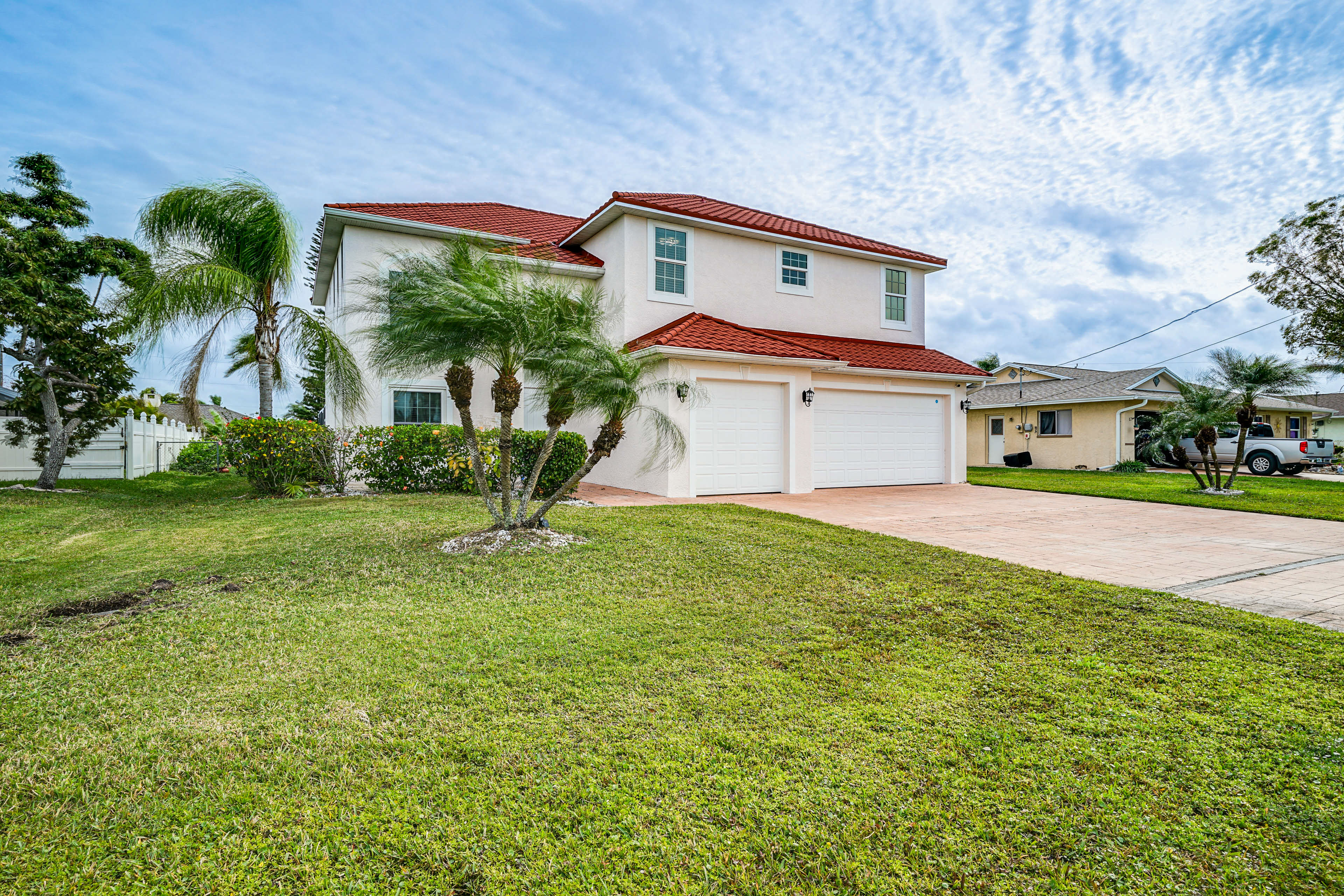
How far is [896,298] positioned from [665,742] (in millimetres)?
15896

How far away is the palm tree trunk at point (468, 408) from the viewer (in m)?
6.08

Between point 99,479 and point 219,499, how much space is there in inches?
309

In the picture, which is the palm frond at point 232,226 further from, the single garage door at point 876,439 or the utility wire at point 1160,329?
the utility wire at point 1160,329

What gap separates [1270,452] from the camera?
19516 mm

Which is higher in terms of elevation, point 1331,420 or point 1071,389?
point 1071,389

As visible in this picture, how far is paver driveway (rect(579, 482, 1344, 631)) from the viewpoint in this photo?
17.2 ft

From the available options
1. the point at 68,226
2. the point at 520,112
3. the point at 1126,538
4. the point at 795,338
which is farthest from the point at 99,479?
the point at 1126,538

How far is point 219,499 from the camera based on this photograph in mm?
10719

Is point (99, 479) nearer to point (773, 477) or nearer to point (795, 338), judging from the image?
point (773, 477)

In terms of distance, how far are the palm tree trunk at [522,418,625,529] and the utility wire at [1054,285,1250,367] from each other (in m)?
27.0

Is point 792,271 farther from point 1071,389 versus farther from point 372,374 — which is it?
point 1071,389

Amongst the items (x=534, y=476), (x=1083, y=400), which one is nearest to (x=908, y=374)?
(x=534, y=476)

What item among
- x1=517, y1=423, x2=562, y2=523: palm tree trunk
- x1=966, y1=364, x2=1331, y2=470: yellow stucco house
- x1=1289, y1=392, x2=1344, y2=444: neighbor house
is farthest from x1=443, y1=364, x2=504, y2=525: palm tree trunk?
x1=1289, y1=392, x2=1344, y2=444: neighbor house

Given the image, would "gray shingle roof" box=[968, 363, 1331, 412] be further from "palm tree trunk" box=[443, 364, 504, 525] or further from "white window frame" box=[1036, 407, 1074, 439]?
"palm tree trunk" box=[443, 364, 504, 525]
